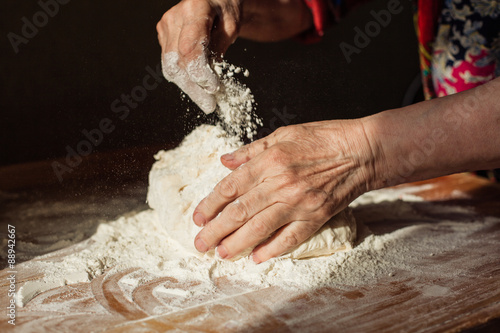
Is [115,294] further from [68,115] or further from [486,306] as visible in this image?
[486,306]

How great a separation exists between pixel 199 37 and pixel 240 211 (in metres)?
0.48

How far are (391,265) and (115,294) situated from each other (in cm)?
68

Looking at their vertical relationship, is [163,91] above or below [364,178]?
above

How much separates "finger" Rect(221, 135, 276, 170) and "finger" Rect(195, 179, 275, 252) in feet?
0.41

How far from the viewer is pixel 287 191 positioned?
992mm

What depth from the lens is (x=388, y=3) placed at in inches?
66.4

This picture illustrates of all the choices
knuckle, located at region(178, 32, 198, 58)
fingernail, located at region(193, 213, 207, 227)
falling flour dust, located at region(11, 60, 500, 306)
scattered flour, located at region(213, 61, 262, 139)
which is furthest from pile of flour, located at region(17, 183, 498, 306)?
knuckle, located at region(178, 32, 198, 58)

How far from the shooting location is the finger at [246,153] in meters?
1.10

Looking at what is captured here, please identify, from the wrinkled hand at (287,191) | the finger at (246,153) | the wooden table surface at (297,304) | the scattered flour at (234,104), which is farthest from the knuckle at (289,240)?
the scattered flour at (234,104)

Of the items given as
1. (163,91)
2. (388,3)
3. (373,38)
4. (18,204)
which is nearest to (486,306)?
(163,91)

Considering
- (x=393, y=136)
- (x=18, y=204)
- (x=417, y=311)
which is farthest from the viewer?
(x=18, y=204)

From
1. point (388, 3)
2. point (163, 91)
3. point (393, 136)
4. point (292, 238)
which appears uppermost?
point (388, 3)

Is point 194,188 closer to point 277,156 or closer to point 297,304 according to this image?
point 277,156

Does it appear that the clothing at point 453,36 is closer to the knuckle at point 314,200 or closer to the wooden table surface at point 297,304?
the wooden table surface at point 297,304
